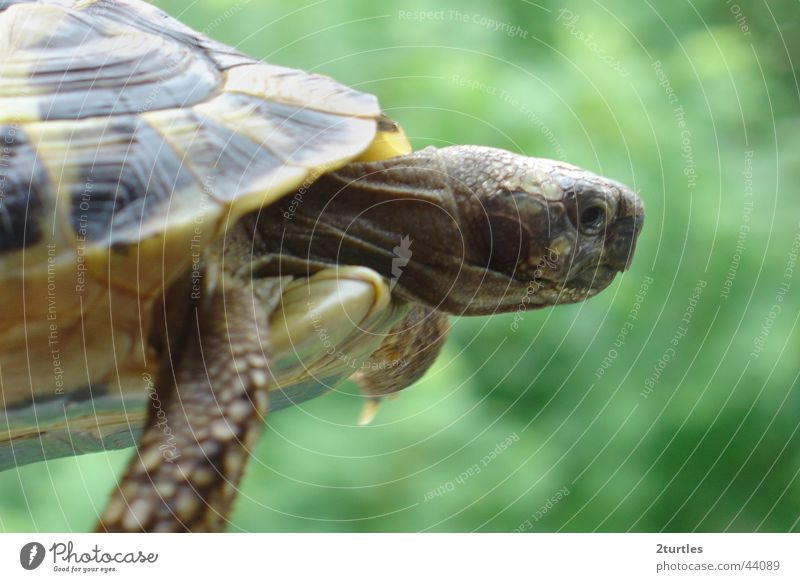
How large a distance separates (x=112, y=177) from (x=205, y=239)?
0.06m

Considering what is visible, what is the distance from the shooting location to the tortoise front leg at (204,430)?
54cm

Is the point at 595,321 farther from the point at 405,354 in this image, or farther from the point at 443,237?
the point at 443,237

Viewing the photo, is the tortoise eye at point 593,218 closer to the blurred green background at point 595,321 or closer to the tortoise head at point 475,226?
the tortoise head at point 475,226

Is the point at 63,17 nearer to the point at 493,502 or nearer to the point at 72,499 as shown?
the point at 72,499

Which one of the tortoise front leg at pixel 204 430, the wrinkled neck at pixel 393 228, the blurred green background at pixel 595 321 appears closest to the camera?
the tortoise front leg at pixel 204 430

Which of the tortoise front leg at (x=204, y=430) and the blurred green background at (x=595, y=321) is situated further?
the blurred green background at (x=595, y=321)

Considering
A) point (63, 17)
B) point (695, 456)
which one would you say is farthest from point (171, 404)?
point (695, 456)

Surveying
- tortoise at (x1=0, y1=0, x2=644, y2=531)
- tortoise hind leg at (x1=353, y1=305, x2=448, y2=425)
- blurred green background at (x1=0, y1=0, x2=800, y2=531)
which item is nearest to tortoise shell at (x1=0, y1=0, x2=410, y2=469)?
tortoise at (x1=0, y1=0, x2=644, y2=531)

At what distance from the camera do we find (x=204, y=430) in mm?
551

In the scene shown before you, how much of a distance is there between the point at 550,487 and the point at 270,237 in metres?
0.64

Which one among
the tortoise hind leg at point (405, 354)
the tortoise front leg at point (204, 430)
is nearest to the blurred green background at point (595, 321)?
the tortoise hind leg at point (405, 354)

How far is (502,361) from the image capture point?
115cm
